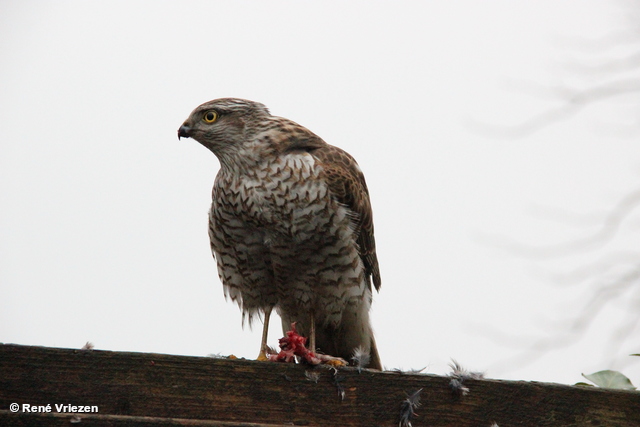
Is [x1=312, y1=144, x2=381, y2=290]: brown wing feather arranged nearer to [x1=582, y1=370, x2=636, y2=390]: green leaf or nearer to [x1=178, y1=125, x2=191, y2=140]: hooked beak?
[x1=178, y1=125, x2=191, y2=140]: hooked beak

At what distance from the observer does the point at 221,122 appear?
3.79 m

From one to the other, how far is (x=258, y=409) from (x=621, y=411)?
3.70 feet

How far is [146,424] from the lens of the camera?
6.33 feet

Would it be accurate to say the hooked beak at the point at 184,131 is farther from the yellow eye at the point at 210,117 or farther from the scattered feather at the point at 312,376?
the scattered feather at the point at 312,376

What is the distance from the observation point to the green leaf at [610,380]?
8.64 feet

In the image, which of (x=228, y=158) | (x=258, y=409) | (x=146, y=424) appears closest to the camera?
(x=146, y=424)

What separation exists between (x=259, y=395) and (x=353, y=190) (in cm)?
158

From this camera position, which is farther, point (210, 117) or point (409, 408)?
point (210, 117)

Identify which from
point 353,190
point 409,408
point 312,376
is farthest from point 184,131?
point 409,408

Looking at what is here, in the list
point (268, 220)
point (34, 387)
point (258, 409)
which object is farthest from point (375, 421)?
point (268, 220)

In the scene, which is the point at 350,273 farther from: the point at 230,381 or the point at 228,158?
the point at 230,381

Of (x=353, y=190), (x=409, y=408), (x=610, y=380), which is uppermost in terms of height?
(x=353, y=190)

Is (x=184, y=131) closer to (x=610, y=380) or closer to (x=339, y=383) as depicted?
(x=339, y=383)

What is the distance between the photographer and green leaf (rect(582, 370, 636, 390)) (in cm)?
263
